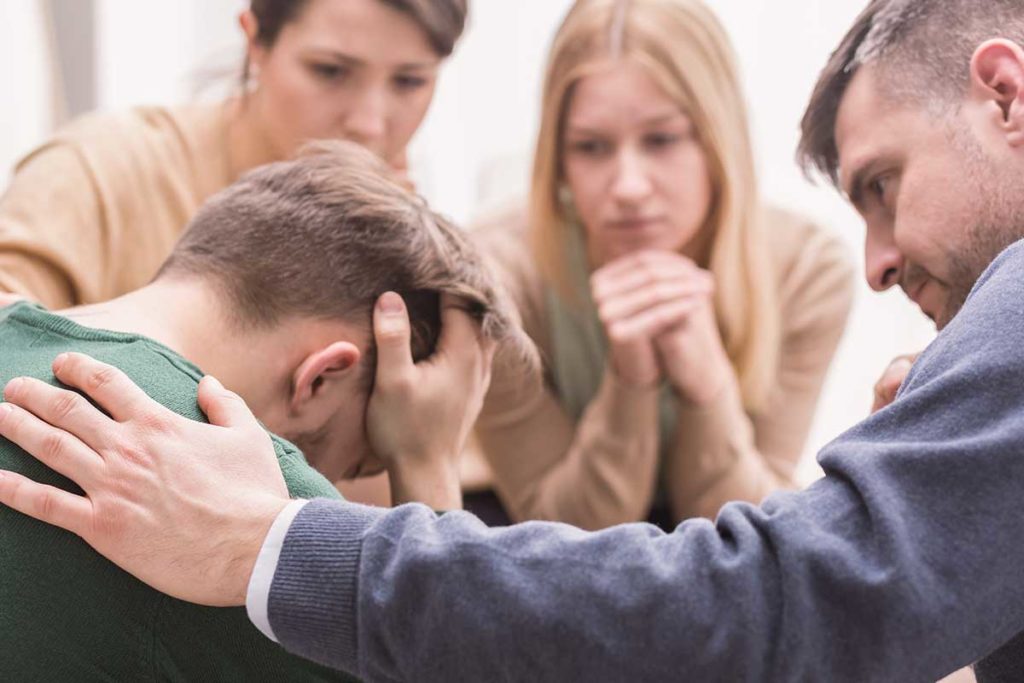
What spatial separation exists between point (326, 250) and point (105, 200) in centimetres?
67

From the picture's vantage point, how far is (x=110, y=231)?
1654mm

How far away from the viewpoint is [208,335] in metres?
1.07

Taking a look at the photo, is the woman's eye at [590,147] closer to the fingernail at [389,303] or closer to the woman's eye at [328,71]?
the woman's eye at [328,71]

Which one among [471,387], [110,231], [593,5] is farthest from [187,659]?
[593,5]

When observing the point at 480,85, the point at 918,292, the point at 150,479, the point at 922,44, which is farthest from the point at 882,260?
the point at 480,85

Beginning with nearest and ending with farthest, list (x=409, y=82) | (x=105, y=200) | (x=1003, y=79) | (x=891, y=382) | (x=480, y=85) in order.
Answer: (x=1003, y=79) < (x=891, y=382) < (x=105, y=200) < (x=409, y=82) < (x=480, y=85)

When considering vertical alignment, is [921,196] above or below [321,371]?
above

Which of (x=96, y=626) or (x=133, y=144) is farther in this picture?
(x=133, y=144)

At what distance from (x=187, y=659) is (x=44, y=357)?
26 centimetres

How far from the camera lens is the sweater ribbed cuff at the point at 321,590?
30.8 inches

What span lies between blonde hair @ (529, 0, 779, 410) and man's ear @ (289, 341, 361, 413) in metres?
0.96

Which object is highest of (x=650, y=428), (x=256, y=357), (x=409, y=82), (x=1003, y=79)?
(x=1003, y=79)

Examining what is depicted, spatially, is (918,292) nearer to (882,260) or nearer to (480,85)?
(882,260)

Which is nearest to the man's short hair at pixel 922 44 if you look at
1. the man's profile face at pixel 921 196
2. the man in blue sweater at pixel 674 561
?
the man's profile face at pixel 921 196
